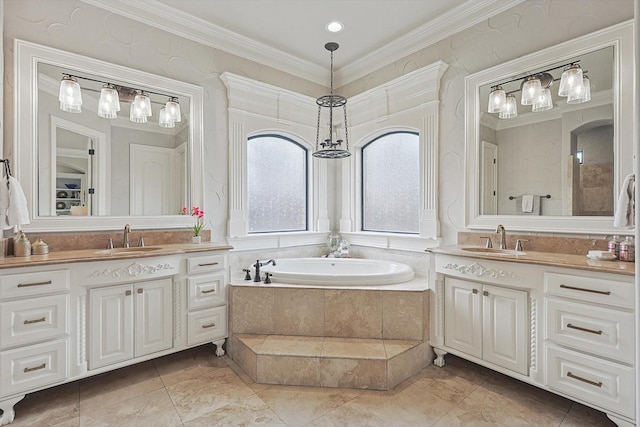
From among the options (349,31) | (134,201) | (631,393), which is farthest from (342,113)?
(631,393)

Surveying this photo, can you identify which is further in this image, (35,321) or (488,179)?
(488,179)

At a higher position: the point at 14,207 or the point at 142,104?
the point at 142,104

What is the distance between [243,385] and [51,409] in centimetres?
116

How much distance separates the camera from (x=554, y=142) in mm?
2422

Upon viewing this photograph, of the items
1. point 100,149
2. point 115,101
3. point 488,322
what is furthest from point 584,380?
point 115,101

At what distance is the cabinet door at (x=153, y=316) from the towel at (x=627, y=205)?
301 centimetres

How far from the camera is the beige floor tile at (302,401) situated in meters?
1.91

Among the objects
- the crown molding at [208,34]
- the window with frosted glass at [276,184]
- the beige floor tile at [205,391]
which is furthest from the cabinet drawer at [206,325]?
the crown molding at [208,34]

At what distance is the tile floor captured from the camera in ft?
6.15

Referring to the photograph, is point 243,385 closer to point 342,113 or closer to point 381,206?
point 381,206

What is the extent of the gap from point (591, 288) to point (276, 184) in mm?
3011

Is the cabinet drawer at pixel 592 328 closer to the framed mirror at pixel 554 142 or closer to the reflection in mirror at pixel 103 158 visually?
the framed mirror at pixel 554 142

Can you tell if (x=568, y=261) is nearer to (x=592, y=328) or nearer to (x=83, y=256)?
(x=592, y=328)

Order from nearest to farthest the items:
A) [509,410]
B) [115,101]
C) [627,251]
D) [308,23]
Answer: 1. [627,251]
2. [509,410]
3. [115,101]
4. [308,23]
